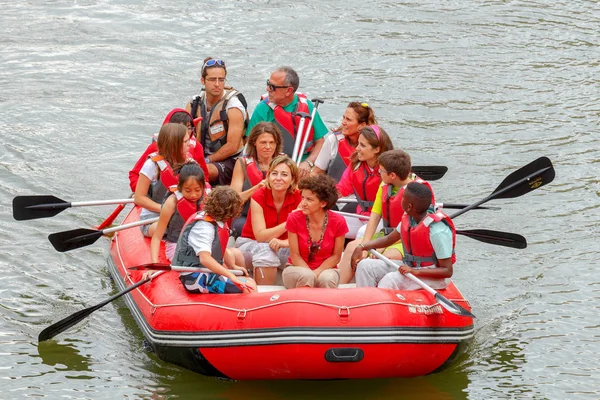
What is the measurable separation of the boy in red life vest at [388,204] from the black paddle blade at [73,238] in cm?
176

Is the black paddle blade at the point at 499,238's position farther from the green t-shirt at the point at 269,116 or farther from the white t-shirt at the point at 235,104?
the white t-shirt at the point at 235,104

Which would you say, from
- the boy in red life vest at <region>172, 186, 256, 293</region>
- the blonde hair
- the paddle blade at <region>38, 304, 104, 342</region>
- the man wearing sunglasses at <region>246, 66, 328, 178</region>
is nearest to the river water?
the paddle blade at <region>38, 304, 104, 342</region>

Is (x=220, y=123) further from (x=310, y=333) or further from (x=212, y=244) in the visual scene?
(x=310, y=333)

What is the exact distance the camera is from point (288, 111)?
7805 millimetres

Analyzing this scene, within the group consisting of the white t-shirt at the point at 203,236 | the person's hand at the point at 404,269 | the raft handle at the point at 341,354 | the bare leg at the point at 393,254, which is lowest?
the raft handle at the point at 341,354

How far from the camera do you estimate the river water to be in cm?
645

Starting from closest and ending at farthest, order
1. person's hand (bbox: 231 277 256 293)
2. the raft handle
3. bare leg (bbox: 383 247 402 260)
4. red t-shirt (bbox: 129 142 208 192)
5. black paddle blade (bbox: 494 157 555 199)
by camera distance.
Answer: the raft handle, person's hand (bbox: 231 277 256 293), bare leg (bbox: 383 247 402 260), black paddle blade (bbox: 494 157 555 199), red t-shirt (bbox: 129 142 208 192)

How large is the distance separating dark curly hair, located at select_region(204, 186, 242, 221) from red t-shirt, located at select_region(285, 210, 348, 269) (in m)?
0.42

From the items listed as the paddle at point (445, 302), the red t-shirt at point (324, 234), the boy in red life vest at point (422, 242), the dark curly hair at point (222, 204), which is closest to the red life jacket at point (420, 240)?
the boy in red life vest at point (422, 242)

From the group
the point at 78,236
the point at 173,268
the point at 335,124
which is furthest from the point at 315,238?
the point at 335,124

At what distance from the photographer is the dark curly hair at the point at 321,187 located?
6051mm

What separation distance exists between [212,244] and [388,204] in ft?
3.72

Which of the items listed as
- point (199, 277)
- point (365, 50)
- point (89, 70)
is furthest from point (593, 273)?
point (89, 70)

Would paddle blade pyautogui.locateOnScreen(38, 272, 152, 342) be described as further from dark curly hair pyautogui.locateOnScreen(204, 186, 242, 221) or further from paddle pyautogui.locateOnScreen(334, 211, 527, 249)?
paddle pyautogui.locateOnScreen(334, 211, 527, 249)
